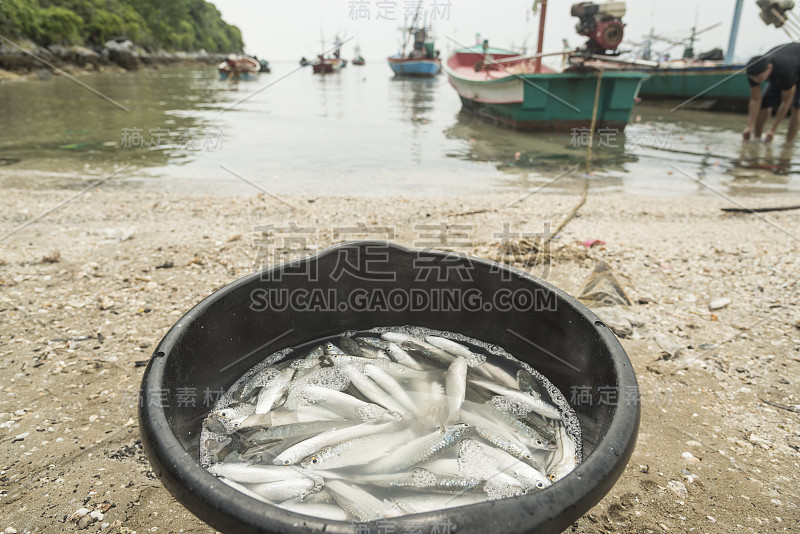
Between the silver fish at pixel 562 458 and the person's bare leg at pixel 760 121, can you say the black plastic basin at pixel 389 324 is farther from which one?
the person's bare leg at pixel 760 121

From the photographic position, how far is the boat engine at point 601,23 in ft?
40.2

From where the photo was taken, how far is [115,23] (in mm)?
55906

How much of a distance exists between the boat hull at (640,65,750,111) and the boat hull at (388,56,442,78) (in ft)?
126

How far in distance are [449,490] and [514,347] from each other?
1033mm

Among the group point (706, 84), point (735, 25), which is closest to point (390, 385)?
point (706, 84)

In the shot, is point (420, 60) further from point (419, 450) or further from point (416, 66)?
point (419, 450)

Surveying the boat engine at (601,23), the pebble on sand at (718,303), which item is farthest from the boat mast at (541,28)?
the pebble on sand at (718,303)

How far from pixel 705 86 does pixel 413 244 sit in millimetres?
25323

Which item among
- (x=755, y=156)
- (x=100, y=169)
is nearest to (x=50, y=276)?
(x=100, y=169)

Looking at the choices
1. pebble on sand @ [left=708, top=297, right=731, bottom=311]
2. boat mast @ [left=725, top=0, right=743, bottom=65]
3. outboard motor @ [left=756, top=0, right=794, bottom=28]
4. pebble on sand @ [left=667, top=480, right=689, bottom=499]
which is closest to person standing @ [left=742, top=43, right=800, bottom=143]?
outboard motor @ [left=756, top=0, right=794, bottom=28]

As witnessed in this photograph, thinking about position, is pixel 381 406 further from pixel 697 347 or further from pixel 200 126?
pixel 200 126

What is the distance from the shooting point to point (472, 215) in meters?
6.07

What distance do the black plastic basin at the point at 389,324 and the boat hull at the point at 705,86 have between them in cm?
2343

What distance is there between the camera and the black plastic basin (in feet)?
3.45
